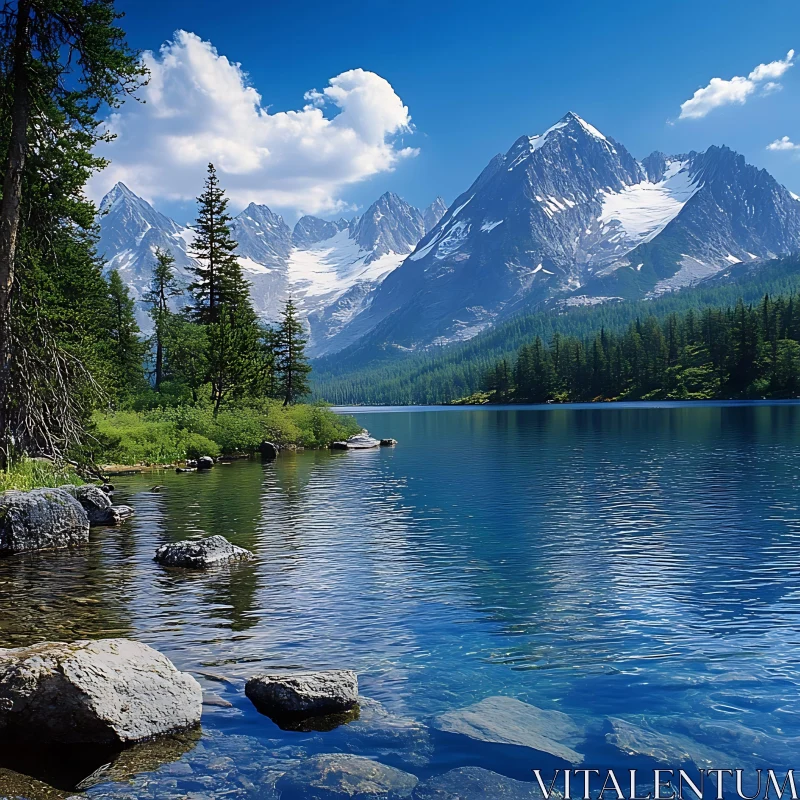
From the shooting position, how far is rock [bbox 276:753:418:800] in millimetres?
8766

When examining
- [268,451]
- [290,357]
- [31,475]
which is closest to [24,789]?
[31,475]

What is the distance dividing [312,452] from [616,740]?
213ft

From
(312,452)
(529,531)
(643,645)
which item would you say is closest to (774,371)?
(312,452)

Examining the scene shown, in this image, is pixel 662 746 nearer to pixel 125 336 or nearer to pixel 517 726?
pixel 517 726

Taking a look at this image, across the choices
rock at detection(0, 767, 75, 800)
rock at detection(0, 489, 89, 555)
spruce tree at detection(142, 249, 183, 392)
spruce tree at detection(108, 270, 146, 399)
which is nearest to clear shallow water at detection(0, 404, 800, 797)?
rock at detection(0, 767, 75, 800)

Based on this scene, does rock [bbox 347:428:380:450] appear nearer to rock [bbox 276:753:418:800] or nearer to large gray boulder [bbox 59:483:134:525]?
large gray boulder [bbox 59:483:134:525]

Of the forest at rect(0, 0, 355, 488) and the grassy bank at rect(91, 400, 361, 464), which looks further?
the grassy bank at rect(91, 400, 361, 464)

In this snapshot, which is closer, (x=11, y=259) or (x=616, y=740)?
(x=616, y=740)

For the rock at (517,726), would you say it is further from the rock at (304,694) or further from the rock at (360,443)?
the rock at (360,443)

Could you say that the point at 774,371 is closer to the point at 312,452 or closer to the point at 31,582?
the point at 312,452

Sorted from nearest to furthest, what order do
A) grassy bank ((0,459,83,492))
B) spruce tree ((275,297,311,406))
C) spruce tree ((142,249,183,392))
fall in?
grassy bank ((0,459,83,492)) → spruce tree ((142,249,183,392)) → spruce tree ((275,297,311,406))

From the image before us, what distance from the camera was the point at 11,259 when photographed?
23156 millimetres

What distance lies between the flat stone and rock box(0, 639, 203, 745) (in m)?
6.69

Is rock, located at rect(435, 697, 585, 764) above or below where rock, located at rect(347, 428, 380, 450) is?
below
